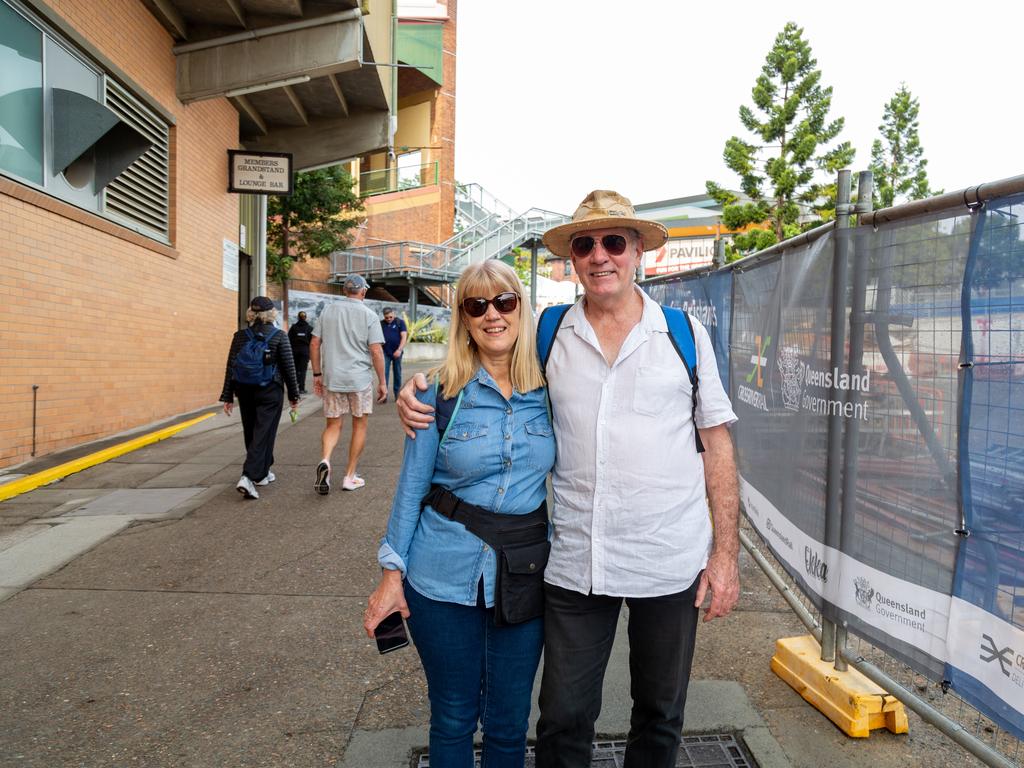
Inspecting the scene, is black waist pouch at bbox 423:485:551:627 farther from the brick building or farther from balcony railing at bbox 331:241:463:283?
balcony railing at bbox 331:241:463:283

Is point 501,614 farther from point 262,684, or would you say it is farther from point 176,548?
point 176,548

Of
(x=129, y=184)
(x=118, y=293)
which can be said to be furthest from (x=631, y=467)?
(x=129, y=184)

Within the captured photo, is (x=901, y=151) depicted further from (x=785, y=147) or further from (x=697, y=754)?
(x=697, y=754)

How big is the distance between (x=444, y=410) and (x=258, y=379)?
15.5 feet

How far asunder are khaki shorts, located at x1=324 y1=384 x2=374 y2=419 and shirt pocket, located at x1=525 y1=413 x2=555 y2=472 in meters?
4.85

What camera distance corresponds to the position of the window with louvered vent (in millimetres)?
9062

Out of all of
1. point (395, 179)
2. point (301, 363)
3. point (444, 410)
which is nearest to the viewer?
point (444, 410)

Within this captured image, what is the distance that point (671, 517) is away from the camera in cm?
218

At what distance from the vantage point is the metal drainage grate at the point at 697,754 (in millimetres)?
2680

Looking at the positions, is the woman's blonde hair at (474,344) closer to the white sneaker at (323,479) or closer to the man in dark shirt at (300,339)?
the white sneaker at (323,479)

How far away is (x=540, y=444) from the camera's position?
7.29ft

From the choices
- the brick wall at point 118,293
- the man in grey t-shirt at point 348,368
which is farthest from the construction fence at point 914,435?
the brick wall at point 118,293

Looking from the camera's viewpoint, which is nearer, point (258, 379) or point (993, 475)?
point (993, 475)

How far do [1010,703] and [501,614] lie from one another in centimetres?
147
